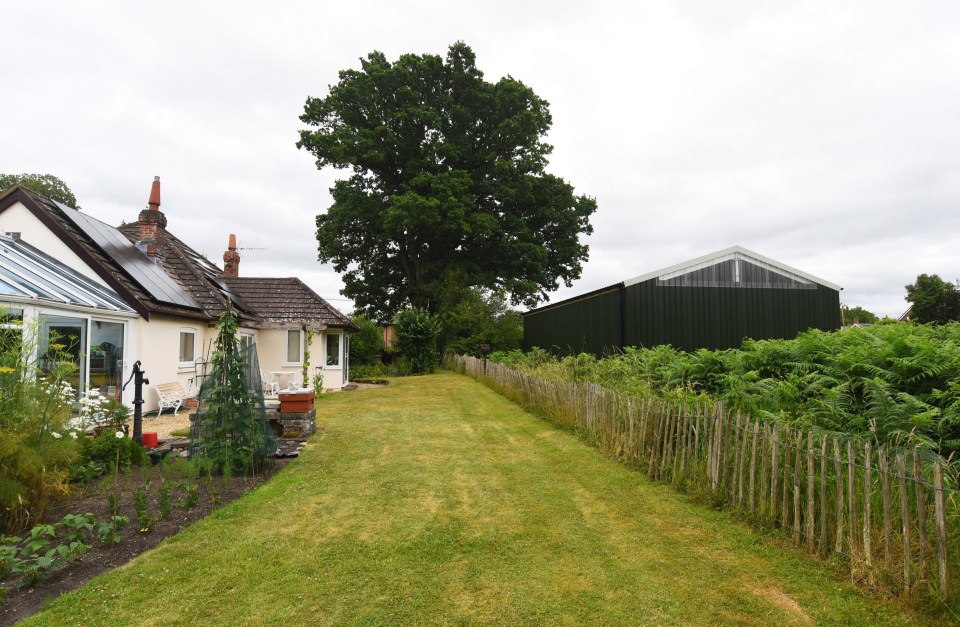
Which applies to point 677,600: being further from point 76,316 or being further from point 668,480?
point 76,316

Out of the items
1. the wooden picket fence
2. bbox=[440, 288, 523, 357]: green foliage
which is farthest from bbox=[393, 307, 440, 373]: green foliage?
the wooden picket fence

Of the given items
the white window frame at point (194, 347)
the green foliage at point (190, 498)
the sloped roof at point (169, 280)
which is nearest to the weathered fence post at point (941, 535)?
the green foliage at point (190, 498)

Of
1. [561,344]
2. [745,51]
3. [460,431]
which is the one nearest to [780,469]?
[460,431]

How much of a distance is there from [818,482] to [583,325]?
14277 mm

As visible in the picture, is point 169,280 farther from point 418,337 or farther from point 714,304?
point 714,304

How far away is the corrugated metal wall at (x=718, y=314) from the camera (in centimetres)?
1591

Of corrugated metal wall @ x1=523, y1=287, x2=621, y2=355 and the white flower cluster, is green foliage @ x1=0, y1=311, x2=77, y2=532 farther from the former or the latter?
corrugated metal wall @ x1=523, y1=287, x2=621, y2=355

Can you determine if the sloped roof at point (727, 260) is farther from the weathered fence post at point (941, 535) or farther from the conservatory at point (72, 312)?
the conservatory at point (72, 312)

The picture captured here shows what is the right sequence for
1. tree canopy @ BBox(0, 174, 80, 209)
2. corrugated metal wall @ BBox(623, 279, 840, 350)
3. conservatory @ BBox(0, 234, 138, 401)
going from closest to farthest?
conservatory @ BBox(0, 234, 138, 401) < corrugated metal wall @ BBox(623, 279, 840, 350) < tree canopy @ BBox(0, 174, 80, 209)

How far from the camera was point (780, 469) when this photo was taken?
5.11 m

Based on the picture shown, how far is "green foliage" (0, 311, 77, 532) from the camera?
4.82 m

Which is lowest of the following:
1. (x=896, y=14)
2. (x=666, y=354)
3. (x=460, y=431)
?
(x=460, y=431)

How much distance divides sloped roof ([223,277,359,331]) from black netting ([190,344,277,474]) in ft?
37.7

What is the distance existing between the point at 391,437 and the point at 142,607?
633 cm
